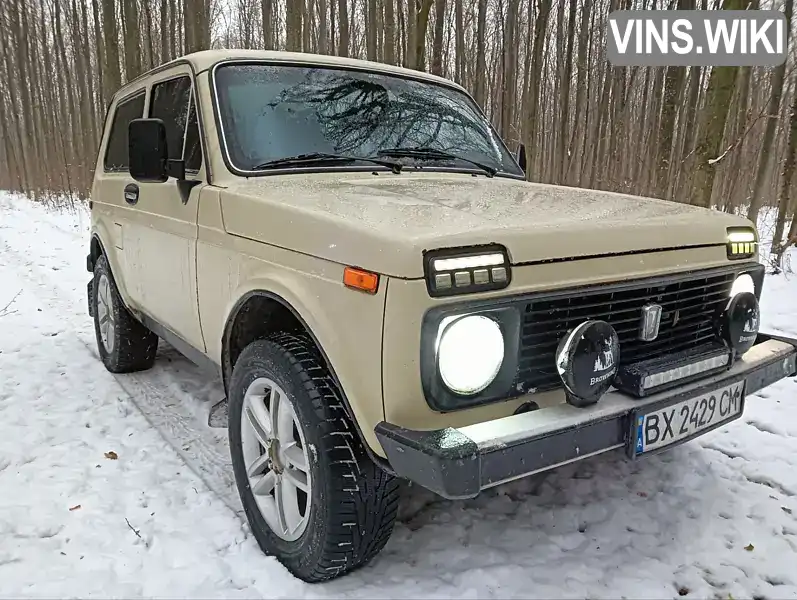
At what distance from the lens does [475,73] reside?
18359 millimetres

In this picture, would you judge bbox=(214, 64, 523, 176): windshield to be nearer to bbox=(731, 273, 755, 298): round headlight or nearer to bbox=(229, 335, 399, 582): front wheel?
bbox=(229, 335, 399, 582): front wheel

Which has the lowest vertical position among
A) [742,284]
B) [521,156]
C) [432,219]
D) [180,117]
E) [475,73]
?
[742,284]

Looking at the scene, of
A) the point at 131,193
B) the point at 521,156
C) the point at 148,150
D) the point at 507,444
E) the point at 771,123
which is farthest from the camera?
the point at 771,123

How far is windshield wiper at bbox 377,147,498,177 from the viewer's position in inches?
119

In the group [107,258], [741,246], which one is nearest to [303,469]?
[741,246]

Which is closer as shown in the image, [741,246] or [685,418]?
[685,418]

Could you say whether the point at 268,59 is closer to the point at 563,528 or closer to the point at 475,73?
the point at 563,528

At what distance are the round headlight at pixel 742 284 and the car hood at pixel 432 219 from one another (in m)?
0.24

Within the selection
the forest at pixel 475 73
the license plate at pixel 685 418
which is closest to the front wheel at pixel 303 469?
the license plate at pixel 685 418

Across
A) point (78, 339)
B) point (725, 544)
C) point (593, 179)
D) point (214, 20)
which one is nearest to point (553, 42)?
point (593, 179)

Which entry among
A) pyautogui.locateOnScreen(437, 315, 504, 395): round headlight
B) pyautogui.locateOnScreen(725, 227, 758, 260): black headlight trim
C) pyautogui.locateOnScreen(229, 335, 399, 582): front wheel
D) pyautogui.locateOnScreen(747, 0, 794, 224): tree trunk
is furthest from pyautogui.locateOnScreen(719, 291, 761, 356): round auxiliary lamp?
pyautogui.locateOnScreen(747, 0, 794, 224): tree trunk

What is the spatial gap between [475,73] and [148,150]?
17153mm

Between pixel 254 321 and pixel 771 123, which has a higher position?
pixel 771 123

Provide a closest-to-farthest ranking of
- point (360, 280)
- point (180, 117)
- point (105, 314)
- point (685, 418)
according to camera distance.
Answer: point (360, 280)
point (685, 418)
point (180, 117)
point (105, 314)
